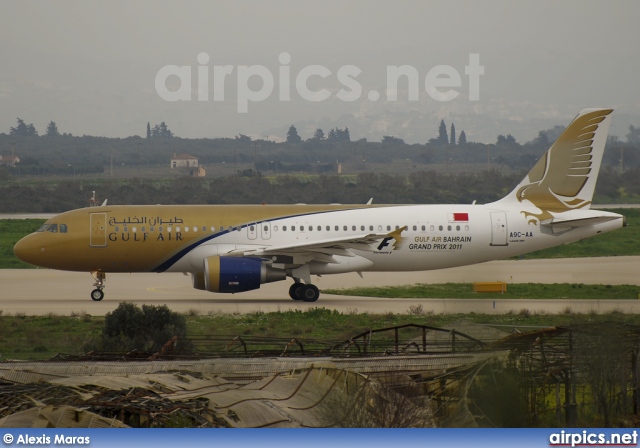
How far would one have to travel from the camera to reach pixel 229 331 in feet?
92.0

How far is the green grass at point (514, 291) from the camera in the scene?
1454 inches

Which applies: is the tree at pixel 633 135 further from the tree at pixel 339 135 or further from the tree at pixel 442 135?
the tree at pixel 339 135

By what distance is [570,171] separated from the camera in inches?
1550

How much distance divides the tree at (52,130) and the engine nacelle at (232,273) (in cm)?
15795

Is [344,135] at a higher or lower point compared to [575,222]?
higher

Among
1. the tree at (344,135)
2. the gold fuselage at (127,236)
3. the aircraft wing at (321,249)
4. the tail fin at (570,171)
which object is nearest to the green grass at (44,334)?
the gold fuselage at (127,236)

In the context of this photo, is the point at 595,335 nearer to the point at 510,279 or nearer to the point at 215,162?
the point at 510,279

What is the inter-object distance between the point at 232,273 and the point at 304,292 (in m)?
3.01

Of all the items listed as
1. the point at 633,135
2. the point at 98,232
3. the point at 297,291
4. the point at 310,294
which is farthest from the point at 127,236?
the point at 633,135

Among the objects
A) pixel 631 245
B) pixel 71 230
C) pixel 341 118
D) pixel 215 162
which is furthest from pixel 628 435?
pixel 341 118

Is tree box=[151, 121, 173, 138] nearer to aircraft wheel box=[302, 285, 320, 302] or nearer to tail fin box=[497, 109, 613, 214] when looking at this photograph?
tail fin box=[497, 109, 613, 214]

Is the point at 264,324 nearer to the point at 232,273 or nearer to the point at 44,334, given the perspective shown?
the point at 232,273

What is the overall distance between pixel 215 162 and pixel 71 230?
115 metres

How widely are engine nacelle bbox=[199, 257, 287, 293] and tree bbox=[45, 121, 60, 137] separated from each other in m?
158
